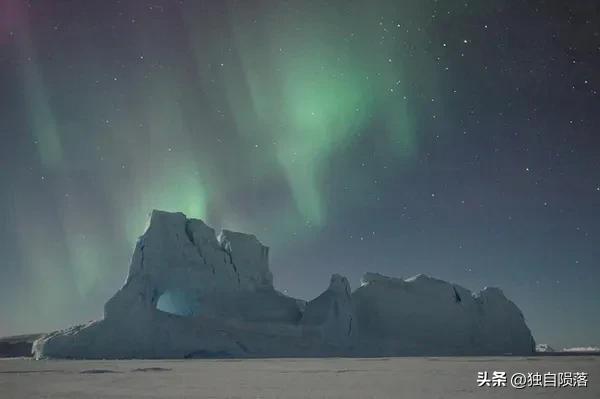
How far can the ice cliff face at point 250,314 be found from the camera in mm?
31359

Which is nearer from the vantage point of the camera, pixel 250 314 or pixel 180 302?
pixel 250 314

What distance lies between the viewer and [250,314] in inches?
1420

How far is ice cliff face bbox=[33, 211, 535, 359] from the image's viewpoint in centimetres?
3136

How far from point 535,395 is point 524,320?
138 ft

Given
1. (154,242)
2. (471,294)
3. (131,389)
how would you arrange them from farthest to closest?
(471,294), (154,242), (131,389)

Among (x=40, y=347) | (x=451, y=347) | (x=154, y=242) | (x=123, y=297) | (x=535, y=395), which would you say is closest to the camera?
(x=535, y=395)

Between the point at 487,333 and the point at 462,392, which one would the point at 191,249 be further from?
the point at 462,392

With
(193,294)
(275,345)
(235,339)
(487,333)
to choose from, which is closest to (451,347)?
(487,333)

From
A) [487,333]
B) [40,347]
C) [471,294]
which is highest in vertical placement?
[471,294]

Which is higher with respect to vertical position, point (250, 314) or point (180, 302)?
point (180, 302)

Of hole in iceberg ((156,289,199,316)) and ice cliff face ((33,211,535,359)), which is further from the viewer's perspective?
hole in iceberg ((156,289,199,316))

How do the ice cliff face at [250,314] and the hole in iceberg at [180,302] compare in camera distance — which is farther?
the hole in iceberg at [180,302]

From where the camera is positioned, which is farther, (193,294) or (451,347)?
(451,347)

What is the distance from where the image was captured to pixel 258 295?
38.7 meters
